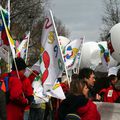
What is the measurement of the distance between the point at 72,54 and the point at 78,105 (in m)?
7.18

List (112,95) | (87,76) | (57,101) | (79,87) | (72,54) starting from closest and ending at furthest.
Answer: (79,87), (87,76), (112,95), (57,101), (72,54)

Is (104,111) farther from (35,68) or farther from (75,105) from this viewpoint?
(35,68)

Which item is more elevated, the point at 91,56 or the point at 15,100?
the point at 15,100

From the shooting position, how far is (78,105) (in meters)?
5.52

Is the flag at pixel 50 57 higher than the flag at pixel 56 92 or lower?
higher

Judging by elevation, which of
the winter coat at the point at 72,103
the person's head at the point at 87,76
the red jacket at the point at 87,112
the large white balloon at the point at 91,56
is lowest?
the large white balloon at the point at 91,56

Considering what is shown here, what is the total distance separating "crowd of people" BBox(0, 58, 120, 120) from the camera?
5551mm

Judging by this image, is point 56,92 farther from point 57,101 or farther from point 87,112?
point 87,112

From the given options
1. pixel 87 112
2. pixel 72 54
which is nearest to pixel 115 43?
pixel 72 54

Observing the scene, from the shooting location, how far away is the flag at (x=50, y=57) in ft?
25.3

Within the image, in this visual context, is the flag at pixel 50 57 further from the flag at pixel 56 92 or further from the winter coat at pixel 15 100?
the winter coat at pixel 15 100

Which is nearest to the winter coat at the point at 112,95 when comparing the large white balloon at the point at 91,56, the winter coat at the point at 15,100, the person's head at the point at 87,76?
the winter coat at the point at 15,100

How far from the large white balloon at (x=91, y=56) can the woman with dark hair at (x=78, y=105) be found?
9.78 metres

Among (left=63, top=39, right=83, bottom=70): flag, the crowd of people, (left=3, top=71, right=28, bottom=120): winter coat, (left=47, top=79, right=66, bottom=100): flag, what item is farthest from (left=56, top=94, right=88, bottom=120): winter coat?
(left=63, top=39, right=83, bottom=70): flag
